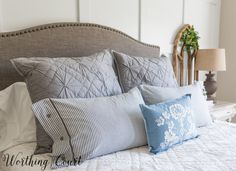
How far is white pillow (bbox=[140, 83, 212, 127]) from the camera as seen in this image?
167 centimetres

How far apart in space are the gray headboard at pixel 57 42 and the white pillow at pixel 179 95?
1.73 ft

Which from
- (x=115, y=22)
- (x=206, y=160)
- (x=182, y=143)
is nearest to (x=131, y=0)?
(x=115, y=22)

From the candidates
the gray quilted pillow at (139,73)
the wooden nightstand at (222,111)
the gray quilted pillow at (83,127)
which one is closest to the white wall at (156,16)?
the gray quilted pillow at (139,73)

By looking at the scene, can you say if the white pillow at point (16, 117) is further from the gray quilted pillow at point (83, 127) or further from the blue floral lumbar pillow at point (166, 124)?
the blue floral lumbar pillow at point (166, 124)

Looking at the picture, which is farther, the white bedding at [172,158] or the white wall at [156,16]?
the white wall at [156,16]

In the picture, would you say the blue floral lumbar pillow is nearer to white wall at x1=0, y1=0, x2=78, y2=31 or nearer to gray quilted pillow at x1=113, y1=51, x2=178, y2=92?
Result: gray quilted pillow at x1=113, y1=51, x2=178, y2=92

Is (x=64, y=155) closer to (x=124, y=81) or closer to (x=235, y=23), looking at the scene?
(x=124, y=81)

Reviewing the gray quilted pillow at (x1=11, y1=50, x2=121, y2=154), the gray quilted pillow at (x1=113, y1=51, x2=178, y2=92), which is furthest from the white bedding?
the gray quilted pillow at (x1=113, y1=51, x2=178, y2=92)

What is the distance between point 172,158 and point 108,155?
318mm

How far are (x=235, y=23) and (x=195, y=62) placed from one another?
939 millimetres

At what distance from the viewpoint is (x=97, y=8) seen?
211cm

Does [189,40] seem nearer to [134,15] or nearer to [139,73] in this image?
[134,15]

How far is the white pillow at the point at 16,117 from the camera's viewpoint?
148 cm

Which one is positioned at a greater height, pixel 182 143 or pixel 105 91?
pixel 105 91
